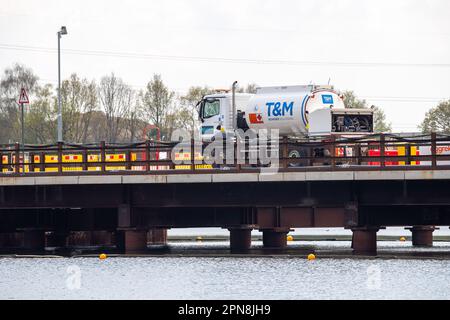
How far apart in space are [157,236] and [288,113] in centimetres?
1541

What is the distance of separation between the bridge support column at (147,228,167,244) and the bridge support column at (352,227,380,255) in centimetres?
2032

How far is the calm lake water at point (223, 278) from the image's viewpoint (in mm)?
41844

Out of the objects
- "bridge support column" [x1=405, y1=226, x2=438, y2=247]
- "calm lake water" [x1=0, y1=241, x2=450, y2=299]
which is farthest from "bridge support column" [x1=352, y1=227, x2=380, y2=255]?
"bridge support column" [x1=405, y1=226, x2=438, y2=247]

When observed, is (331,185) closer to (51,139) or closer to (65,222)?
(65,222)

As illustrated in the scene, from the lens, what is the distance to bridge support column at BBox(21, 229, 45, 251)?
5887 centimetres

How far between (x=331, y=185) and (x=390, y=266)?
4102mm

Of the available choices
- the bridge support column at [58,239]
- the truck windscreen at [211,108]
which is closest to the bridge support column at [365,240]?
the truck windscreen at [211,108]

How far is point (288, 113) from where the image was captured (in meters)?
58.9

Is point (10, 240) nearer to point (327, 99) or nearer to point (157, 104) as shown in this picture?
point (327, 99)

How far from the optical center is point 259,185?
51.8 meters

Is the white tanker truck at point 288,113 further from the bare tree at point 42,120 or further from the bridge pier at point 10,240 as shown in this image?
the bare tree at point 42,120

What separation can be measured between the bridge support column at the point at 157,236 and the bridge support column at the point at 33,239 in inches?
445

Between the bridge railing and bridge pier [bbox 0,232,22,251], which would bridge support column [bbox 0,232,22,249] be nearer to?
bridge pier [bbox 0,232,22,251]
